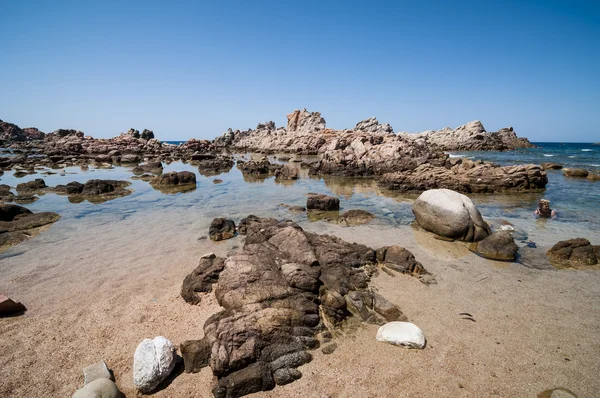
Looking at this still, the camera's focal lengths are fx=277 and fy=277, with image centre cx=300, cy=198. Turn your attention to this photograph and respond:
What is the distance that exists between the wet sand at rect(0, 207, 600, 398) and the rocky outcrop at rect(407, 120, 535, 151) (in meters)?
76.0

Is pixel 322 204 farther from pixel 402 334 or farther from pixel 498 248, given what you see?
pixel 402 334

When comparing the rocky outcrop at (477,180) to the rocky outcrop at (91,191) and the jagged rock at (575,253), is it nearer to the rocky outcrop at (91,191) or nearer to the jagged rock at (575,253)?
the jagged rock at (575,253)

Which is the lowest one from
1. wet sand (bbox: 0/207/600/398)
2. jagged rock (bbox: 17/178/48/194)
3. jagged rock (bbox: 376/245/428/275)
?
wet sand (bbox: 0/207/600/398)

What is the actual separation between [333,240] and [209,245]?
4.78 m

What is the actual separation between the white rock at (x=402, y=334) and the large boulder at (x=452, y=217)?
6431 mm

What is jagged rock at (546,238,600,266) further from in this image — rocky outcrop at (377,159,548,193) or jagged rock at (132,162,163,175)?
jagged rock at (132,162,163,175)

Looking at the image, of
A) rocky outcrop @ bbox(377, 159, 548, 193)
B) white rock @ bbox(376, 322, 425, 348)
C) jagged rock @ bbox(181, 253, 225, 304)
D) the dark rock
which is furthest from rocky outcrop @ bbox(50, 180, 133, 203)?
rocky outcrop @ bbox(377, 159, 548, 193)

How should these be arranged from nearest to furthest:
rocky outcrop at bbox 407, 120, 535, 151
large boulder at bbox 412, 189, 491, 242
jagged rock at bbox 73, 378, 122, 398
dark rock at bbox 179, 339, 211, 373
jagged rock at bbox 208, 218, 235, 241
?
jagged rock at bbox 73, 378, 122, 398 < dark rock at bbox 179, 339, 211, 373 < large boulder at bbox 412, 189, 491, 242 < jagged rock at bbox 208, 218, 235, 241 < rocky outcrop at bbox 407, 120, 535, 151

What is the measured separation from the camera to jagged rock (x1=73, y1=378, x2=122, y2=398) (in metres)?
3.99

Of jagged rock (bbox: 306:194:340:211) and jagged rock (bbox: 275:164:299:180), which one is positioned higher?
jagged rock (bbox: 275:164:299:180)

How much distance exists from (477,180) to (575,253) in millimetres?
14276

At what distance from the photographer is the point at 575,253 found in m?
8.70

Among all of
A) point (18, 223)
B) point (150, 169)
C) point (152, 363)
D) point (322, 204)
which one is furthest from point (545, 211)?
point (150, 169)

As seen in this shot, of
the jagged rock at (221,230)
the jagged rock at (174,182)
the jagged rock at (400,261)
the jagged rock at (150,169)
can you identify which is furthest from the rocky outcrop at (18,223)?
the jagged rock at (150,169)
